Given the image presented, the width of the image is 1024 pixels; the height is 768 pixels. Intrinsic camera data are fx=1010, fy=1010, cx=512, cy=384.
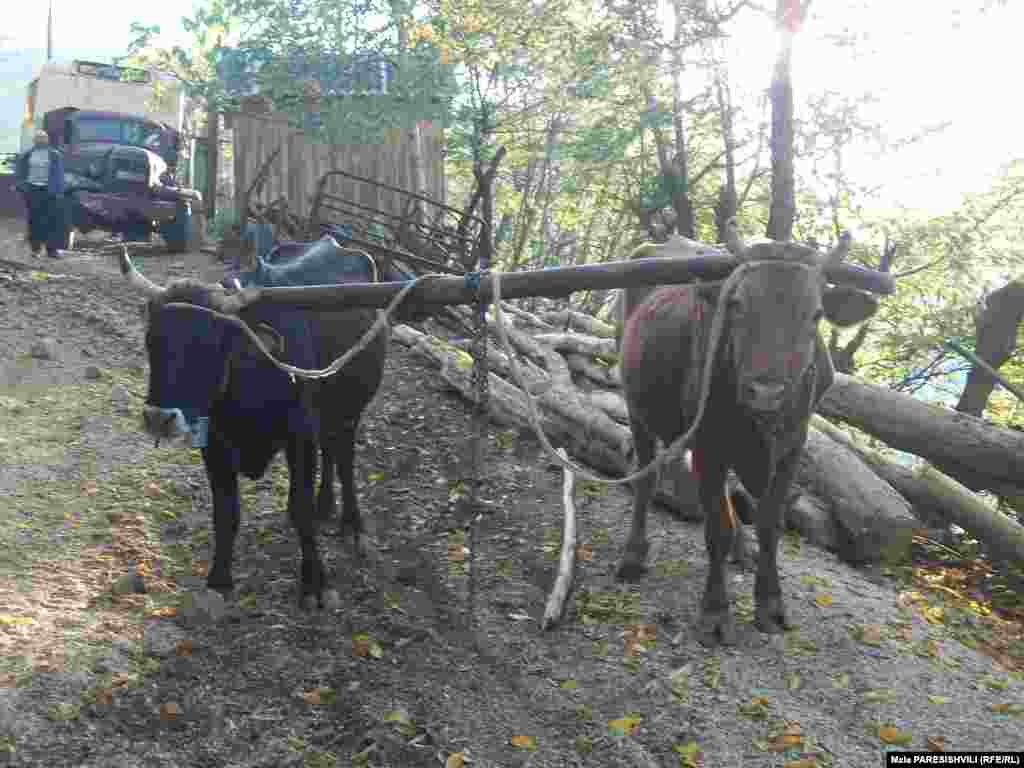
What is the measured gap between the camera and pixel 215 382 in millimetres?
5273

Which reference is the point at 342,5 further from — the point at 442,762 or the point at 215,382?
the point at 442,762

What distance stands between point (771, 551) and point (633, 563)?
110 centimetres

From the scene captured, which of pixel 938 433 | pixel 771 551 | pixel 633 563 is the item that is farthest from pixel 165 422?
pixel 938 433

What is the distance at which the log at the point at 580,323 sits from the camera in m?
12.7

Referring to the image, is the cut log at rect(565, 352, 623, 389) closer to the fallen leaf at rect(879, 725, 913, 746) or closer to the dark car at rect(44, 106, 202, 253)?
the fallen leaf at rect(879, 725, 913, 746)

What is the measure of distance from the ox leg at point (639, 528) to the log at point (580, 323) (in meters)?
5.54

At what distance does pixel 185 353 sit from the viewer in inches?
203

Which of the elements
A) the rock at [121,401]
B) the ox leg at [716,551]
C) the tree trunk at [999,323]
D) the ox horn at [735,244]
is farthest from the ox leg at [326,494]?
the tree trunk at [999,323]

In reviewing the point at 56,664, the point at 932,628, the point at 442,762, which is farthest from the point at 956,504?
the point at 56,664

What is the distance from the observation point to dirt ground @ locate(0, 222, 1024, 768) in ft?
14.8

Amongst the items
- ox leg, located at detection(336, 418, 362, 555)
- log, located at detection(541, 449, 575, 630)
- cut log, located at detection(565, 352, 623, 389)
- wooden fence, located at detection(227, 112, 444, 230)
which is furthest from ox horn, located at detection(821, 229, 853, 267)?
wooden fence, located at detection(227, 112, 444, 230)

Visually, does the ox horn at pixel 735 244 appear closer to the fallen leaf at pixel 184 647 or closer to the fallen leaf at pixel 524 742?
the fallen leaf at pixel 524 742

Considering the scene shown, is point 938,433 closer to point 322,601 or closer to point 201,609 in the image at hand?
point 322,601

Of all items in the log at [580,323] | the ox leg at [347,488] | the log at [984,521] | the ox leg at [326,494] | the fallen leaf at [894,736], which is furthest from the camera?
the log at [580,323]
